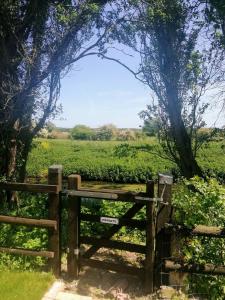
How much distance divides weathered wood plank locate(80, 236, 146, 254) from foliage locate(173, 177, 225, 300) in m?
0.68

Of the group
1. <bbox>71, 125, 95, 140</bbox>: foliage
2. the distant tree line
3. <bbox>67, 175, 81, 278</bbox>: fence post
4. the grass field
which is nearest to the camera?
the grass field

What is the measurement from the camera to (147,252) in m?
5.69

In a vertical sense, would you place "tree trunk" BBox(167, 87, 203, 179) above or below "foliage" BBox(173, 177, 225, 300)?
above

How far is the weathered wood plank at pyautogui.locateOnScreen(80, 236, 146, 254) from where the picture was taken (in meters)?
5.79

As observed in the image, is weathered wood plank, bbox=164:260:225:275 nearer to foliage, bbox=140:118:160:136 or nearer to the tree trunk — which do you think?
the tree trunk

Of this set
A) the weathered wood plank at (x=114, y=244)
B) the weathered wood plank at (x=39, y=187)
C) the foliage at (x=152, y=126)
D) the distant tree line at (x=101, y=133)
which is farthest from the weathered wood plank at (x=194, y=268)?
the distant tree line at (x=101, y=133)

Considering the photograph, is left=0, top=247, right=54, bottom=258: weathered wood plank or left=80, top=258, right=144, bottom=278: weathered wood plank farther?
A: left=0, top=247, right=54, bottom=258: weathered wood plank

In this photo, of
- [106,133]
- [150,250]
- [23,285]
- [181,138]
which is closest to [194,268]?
[150,250]

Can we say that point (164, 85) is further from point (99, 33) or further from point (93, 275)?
point (93, 275)

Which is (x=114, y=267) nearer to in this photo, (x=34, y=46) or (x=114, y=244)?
(x=114, y=244)

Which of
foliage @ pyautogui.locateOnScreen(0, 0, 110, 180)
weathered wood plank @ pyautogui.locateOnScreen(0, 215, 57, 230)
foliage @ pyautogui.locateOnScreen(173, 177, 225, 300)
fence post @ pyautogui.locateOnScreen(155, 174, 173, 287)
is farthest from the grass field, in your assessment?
foliage @ pyautogui.locateOnScreen(0, 0, 110, 180)

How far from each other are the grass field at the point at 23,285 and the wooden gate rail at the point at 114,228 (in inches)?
19.7

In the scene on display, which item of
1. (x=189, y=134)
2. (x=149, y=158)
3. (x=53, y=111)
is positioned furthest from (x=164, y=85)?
(x=149, y=158)

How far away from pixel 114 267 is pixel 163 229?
989 mm
